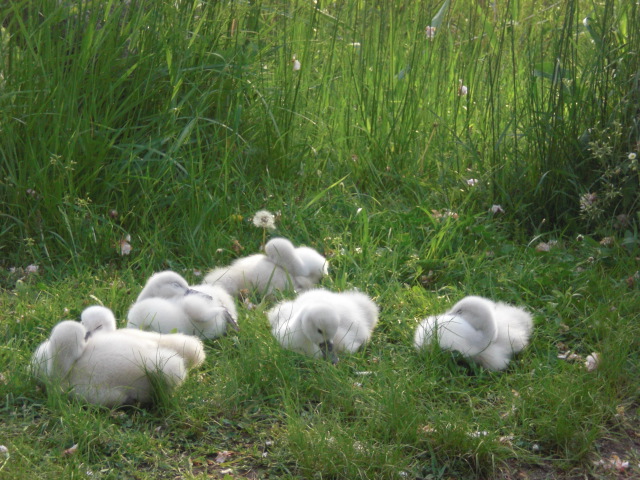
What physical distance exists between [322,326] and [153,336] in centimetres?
74

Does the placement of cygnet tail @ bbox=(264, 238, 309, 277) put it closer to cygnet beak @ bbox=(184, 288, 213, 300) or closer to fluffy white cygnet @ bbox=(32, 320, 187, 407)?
cygnet beak @ bbox=(184, 288, 213, 300)

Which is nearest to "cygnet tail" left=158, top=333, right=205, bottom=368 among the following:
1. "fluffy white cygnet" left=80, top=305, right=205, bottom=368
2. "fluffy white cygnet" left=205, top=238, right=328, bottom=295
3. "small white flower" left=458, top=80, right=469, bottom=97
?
"fluffy white cygnet" left=80, top=305, right=205, bottom=368

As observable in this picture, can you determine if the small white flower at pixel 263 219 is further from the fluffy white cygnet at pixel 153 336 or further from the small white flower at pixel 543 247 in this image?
the small white flower at pixel 543 247

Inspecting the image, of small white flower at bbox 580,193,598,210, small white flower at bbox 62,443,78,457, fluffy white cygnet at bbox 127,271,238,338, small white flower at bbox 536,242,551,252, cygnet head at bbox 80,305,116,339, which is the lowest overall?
small white flower at bbox 62,443,78,457

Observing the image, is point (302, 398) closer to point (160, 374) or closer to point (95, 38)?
point (160, 374)

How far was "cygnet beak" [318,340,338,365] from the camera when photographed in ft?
12.6

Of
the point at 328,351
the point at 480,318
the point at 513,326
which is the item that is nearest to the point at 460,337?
the point at 480,318

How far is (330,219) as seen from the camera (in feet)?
17.5

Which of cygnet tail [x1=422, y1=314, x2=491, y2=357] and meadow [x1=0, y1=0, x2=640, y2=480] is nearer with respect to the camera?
meadow [x1=0, y1=0, x2=640, y2=480]

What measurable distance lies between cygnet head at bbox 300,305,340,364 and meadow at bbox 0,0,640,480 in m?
0.09

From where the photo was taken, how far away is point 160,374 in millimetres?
3541

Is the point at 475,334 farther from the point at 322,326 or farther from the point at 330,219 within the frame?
the point at 330,219

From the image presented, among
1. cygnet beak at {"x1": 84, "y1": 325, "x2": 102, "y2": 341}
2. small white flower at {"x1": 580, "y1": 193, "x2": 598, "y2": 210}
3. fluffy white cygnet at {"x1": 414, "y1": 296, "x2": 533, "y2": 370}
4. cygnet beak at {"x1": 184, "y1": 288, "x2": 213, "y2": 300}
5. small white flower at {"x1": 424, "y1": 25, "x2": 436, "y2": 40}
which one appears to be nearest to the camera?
cygnet beak at {"x1": 84, "y1": 325, "x2": 102, "y2": 341}

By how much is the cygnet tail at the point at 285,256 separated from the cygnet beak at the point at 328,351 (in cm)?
84
